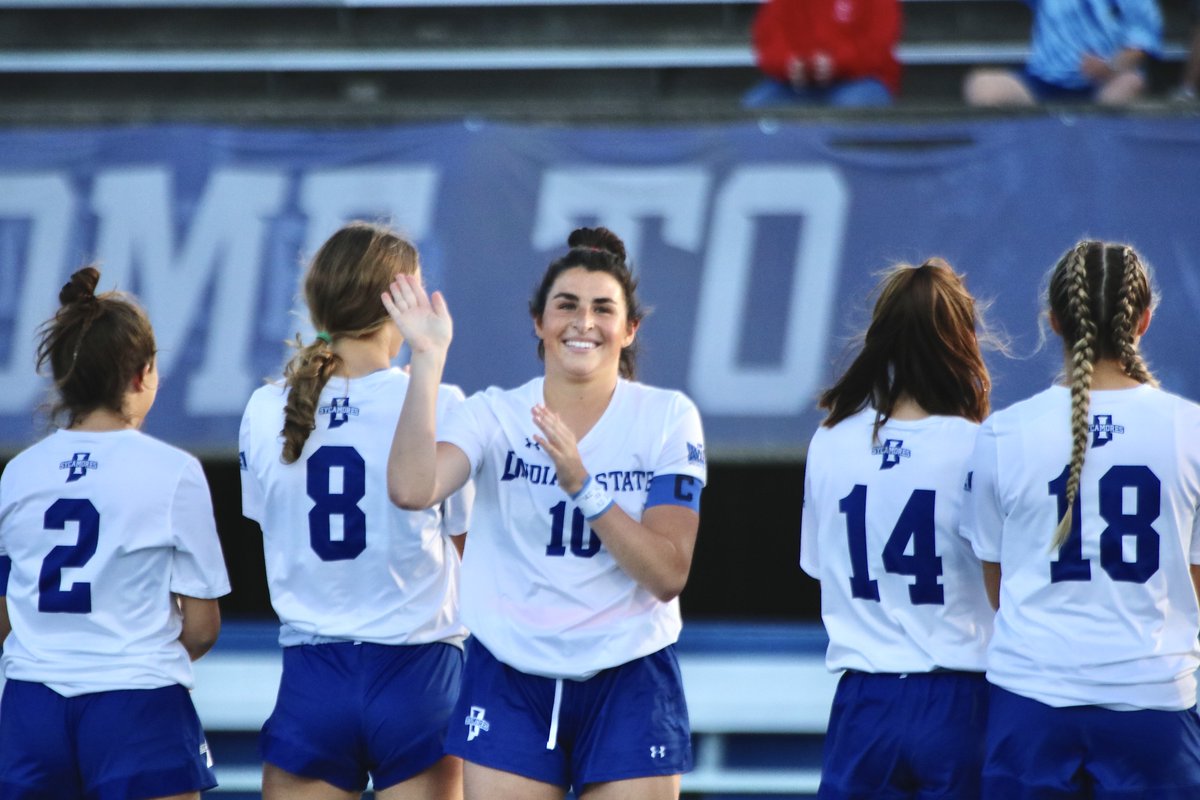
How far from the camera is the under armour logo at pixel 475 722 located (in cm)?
321

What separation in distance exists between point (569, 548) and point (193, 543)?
35.6 inches

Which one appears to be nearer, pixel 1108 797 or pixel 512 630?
pixel 1108 797

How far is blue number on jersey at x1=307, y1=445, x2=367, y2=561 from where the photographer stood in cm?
342

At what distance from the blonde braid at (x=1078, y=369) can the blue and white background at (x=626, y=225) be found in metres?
3.39

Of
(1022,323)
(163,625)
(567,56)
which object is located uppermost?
(567,56)

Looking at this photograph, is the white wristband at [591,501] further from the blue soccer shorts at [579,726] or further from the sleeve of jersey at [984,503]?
the sleeve of jersey at [984,503]

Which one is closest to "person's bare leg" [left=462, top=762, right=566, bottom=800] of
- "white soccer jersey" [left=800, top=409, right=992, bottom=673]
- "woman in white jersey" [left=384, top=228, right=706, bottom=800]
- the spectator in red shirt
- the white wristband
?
"woman in white jersey" [left=384, top=228, right=706, bottom=800]

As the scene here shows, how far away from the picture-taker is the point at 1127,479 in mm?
3072

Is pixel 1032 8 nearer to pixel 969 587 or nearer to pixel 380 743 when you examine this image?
pixel 969 587

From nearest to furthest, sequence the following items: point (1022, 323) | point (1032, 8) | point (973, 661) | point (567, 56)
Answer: point (973, 661) < point (1022, 323) < point (1032, 8) < point (567, 56)

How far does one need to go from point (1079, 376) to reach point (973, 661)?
Result: 2.15 feet

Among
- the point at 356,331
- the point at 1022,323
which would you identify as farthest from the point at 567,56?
the point at 356,331

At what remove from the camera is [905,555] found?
10.6 ft

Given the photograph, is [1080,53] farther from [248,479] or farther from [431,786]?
[431,786]
